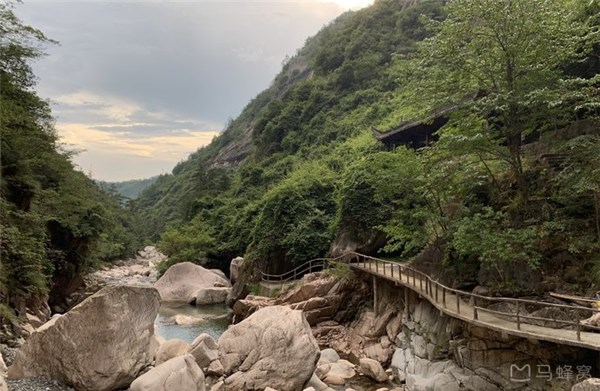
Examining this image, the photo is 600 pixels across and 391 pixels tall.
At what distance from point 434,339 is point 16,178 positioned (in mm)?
17694

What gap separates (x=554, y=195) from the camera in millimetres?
13820

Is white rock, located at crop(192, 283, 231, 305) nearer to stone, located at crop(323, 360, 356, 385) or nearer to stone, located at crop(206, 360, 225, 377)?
stone, located at crop(323, 360, 356, 385)

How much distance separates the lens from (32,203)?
2150cm

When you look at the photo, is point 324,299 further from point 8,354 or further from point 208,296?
point 8,354

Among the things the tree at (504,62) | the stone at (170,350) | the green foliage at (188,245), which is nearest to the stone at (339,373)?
the stone at (170,350)

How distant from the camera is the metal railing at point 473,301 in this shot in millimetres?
9969

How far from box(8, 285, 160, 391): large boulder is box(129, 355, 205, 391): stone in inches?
30.6

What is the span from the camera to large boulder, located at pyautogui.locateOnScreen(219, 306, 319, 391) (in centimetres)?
1326

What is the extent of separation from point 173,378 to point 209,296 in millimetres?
21231

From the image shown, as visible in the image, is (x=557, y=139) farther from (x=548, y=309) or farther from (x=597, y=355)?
(x=597, y=355)

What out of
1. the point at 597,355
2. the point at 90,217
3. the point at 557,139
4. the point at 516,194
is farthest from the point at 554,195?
the point at 90,217

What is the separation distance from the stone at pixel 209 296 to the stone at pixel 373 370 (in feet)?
57.5

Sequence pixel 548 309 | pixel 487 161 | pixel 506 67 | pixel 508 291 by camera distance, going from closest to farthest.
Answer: pixel 548 309
pixel 508 291
pixel 506 67
pixel 487 161

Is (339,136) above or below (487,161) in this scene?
above
